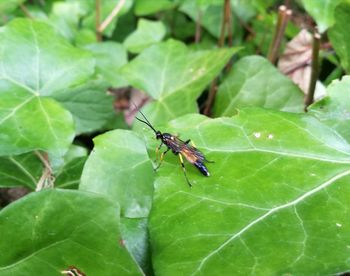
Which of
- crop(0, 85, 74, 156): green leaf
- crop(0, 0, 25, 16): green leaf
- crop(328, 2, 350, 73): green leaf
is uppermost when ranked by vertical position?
crop(328, 2, 350, 73): green leaf

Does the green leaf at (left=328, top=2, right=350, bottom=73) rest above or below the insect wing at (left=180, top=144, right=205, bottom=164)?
above

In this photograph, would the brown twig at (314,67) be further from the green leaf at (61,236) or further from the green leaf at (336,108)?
the green leaf at (61,236)


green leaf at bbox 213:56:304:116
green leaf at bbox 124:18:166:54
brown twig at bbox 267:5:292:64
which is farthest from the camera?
green leaf at bbox 124:18:166:54

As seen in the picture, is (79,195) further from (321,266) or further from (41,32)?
(41,32)

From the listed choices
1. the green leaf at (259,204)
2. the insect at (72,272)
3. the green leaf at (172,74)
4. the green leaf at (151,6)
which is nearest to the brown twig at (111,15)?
the green leaf at (151,6)

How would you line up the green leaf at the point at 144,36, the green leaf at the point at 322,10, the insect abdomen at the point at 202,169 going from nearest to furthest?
1. the insect abdomen at the point at 202,169
2. the green leaf at the point at 322,10
3. the green leaf at the point at 144,36

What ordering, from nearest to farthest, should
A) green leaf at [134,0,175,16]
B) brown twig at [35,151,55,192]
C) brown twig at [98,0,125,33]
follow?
brown twig at [35,151,55,192]
brown twig at [98,0,125,33]
green leaf at [134,0,175,16]

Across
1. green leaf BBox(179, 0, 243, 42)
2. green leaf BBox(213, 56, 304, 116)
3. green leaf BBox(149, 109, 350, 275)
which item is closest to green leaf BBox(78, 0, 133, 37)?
green leaf BBox(179, 0, 243, 42)

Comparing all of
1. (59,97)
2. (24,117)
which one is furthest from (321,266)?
(59,97)

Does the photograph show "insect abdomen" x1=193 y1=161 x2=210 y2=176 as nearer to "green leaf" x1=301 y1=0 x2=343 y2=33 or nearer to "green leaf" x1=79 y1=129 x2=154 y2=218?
"green leaf" x1=79 y1=129 x2=154 y2=218
